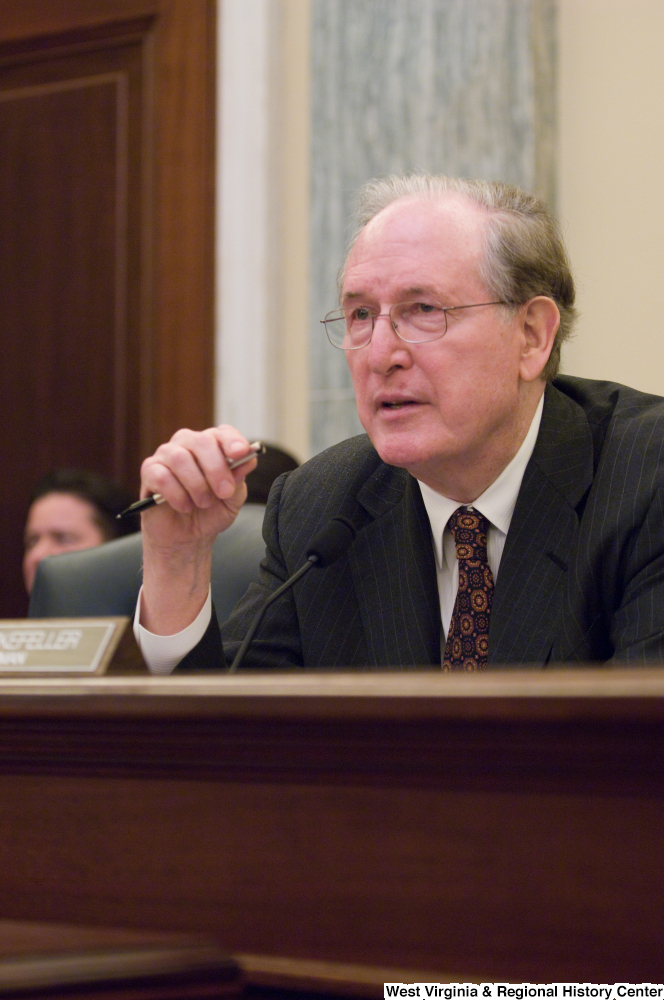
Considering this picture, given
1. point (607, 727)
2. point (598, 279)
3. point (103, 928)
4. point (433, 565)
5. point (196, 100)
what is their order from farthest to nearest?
point (196, 100) → point (598, 279) → point (433, 565) → point (103, 928) → point (607, 727)

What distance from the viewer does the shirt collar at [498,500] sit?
4.88 ft

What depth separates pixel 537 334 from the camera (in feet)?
5.19

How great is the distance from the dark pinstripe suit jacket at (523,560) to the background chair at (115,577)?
0.25 m

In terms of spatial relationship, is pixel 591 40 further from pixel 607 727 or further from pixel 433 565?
pixel 607 727

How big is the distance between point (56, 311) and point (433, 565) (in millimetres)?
2232

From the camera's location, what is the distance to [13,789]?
0.79m

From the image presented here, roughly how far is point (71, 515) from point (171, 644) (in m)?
1.50

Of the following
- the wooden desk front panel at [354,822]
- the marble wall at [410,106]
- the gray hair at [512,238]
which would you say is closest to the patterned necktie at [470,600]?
the gray hair at [512,238]

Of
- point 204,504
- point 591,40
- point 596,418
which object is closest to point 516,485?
point 596,418

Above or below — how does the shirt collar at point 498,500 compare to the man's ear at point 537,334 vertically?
below

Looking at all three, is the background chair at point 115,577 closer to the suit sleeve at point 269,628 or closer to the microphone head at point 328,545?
the suit sleeve at point 269,628

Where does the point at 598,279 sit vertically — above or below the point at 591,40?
below

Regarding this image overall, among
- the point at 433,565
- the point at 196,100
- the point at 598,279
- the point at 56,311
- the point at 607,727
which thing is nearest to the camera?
the point at 607,727

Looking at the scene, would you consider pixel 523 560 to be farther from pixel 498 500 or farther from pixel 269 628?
pixel 269 628
